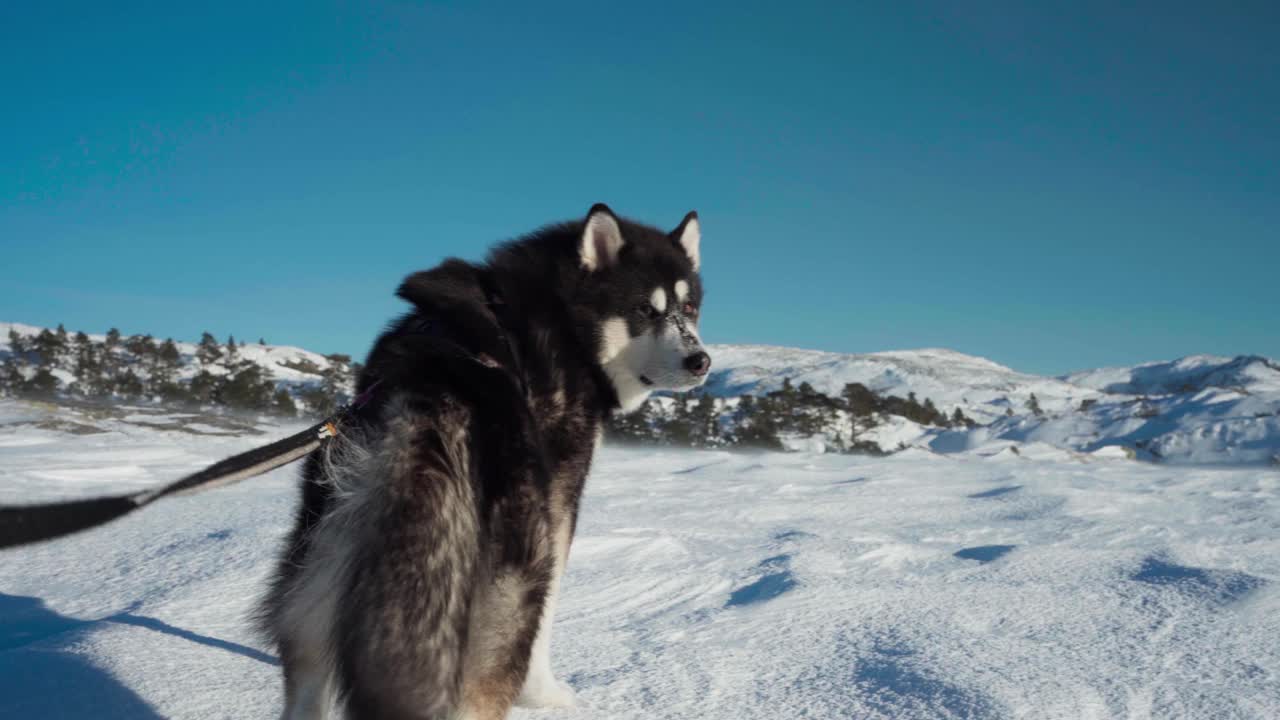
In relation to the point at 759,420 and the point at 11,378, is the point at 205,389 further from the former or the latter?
the point at 759,420

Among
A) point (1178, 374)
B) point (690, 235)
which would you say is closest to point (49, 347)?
point (690, 235)

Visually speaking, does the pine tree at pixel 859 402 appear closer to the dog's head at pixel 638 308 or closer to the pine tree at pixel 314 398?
the pine tree at pixel 314 398

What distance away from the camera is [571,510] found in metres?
2.49

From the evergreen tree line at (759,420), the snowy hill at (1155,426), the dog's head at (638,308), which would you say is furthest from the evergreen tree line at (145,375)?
the snowy hill at (1155,426)

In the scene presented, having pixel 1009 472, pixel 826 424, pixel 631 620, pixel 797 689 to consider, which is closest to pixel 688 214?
pixel 631 620

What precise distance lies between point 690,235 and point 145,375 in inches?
738

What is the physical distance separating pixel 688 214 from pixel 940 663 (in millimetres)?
2462

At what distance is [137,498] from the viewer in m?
1.91

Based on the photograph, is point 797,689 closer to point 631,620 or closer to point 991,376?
point 631,620

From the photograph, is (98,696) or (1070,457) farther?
(1070,457)

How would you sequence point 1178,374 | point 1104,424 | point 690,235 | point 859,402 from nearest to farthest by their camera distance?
point 690,235, point 1104,424, point 859,402, point 1178,374

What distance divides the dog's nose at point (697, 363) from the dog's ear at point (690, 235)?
0.70 metres

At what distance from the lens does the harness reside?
1.72m

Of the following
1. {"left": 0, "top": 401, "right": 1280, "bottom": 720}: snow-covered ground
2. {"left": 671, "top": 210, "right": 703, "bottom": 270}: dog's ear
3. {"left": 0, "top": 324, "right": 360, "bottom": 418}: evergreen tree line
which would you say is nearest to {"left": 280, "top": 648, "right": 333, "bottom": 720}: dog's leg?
{"left": 0, "top": 401, "right": 1280, "bottom": 720}: snow-covered ground
